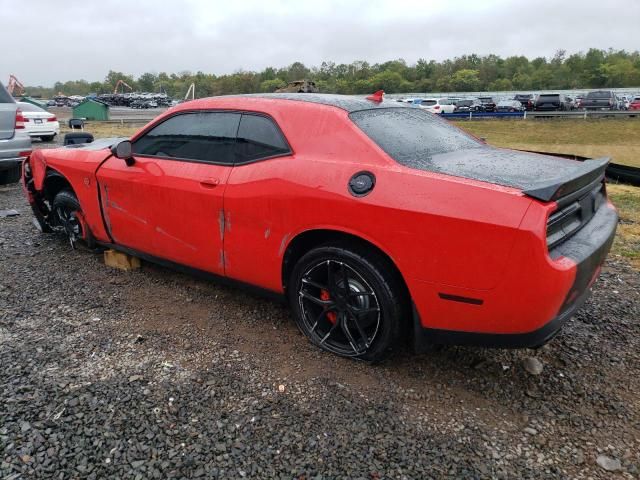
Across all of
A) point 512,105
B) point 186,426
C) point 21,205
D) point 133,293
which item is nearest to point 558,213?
point 186,426

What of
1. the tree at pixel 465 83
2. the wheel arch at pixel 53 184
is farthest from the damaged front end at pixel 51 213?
the tree at pixel 465 83

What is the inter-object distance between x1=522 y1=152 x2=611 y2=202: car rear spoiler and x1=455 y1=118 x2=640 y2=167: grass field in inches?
733

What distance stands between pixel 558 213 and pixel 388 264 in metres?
0.85

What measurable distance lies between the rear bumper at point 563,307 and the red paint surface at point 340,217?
46 mm

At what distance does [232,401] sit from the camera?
2.53 meters

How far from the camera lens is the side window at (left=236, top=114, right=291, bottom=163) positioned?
3020mm

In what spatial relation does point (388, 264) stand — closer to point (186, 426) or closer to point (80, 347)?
point (186, 426)

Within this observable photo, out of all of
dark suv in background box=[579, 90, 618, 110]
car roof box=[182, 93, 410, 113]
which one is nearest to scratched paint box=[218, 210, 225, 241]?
car roof box=[182, 93, 410, 113]

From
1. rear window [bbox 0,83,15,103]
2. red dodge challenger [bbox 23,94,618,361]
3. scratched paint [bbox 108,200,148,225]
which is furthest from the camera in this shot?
rear window [bbox 0,83,15,103]

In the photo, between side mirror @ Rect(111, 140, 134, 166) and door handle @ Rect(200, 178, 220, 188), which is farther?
side mirror @ Rect(111, 140, 134, 166)

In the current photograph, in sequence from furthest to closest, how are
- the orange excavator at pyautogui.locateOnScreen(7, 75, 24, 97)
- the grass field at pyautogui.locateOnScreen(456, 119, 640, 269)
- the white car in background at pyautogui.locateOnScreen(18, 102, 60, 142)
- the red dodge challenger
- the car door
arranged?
the orange excavator at pyautogui.locateOnScreen(7, 75, 24, 97), the grass field at pyautogui.locateOnScreen(456, 119, 640, 269), the white car in background at pyautogui.locateOnScreen(18, 102, 60, 142), the car door, the red dodge challenger

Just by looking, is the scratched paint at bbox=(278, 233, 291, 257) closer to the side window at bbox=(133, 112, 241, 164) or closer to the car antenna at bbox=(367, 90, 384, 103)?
the side window at bbox=(133, 112, 241, 164)

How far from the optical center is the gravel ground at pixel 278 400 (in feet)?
7.02

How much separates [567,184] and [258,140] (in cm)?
177
